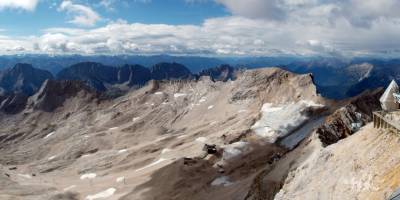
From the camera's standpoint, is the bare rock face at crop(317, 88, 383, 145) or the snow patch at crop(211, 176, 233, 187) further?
the snow patch at crop(211, 176, 233, 187)

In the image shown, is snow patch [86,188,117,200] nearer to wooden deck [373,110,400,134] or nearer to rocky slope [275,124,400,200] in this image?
rocky slope [275,124,400,200]

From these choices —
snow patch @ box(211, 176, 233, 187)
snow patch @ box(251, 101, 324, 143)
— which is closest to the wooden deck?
snow patch @ box(211, 176, 233, 187)

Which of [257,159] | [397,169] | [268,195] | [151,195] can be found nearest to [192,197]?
[151,195]

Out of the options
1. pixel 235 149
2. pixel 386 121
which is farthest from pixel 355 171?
pixel 235 149

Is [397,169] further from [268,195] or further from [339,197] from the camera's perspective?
[268,195]

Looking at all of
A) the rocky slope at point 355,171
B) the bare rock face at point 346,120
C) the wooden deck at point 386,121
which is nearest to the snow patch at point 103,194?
the bare rock face at point 346,120

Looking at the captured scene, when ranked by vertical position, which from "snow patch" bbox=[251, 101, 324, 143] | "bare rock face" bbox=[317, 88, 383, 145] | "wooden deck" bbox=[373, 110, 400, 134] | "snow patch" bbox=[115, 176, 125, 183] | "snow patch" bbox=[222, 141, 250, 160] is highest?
"wooden deck" bbox=[373, 110, 400, 134]

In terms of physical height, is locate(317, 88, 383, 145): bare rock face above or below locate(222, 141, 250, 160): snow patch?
above

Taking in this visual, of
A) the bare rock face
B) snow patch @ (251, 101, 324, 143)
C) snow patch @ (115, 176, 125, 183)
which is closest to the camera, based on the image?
the bare rock face
